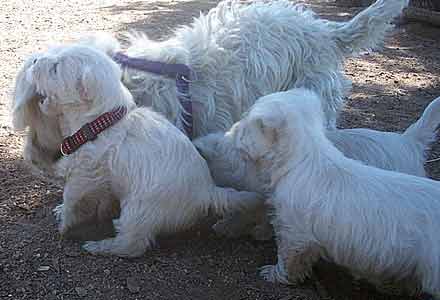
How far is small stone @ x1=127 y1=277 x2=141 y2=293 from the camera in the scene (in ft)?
10.1

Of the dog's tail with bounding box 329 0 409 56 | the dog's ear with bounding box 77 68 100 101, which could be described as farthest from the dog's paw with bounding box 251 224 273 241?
the dog's tail with bounding box 329 0 409 56

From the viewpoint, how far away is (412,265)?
9.66ft

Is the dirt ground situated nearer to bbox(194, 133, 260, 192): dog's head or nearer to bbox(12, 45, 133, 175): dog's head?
bbox(194, 133, 260, 192): dog's head

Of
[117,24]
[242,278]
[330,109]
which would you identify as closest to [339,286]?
[242,278]

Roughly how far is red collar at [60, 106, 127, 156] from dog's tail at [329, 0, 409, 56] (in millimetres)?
1697

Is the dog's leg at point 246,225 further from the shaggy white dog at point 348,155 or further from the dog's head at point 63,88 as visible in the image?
the dog's head at point 63,88

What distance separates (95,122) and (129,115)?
0.64 feet

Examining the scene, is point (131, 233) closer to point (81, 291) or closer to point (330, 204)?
point (81, 291)

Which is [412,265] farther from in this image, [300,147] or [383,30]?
[383,30]

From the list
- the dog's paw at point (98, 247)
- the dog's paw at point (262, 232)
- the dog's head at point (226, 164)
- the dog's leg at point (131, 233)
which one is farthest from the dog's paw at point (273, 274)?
the dog's paw at point (98, 247)

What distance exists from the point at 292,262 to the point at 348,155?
0.82 meters

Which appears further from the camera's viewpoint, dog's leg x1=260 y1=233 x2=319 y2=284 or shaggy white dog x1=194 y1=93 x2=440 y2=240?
shaggy white dog x1=194 y1=93 x2=440 y2=240

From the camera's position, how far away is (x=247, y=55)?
13.4 feet

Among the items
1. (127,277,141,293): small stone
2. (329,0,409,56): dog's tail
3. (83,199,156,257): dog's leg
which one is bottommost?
(127,277,141,293): small stone
